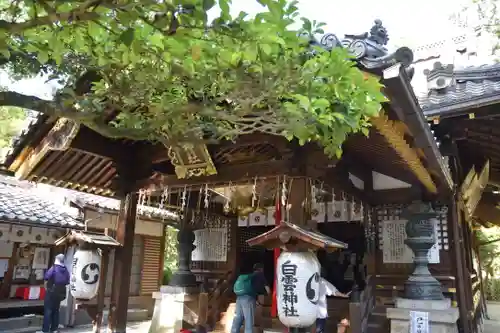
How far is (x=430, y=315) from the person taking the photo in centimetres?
720

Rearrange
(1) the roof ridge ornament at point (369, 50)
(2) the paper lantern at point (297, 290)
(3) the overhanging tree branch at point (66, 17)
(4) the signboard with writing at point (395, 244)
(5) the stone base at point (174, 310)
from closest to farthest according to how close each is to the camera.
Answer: (3) the overhanging tree branch at point (66, 17) → (1) the roof ridge ornament at point (369, 50) → (2) the paper lantern at point (297, 290) → (4) the signboard with writing at point (395, 244) → (5) the stone base at point (174, 310)

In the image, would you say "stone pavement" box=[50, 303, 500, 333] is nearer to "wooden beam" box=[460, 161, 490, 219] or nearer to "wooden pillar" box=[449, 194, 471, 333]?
"wooden beam" box=[460, 161, 490, 219]

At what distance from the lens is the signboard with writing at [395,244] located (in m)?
9.24

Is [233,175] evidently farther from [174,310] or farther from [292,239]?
[174,310]

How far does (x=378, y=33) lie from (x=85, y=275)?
618cm

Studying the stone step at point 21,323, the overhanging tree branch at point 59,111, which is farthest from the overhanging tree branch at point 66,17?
the stone step at point 21,323

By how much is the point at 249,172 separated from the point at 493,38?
1097cm

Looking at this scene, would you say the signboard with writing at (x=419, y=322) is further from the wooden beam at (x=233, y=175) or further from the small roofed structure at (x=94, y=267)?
the small roofed structure at (x=94, y=267)

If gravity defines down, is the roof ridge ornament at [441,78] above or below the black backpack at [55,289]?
above

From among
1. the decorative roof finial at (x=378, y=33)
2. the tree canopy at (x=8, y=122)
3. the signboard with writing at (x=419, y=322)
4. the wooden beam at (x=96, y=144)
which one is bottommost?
the signboard with writing at (x=419, y=322)

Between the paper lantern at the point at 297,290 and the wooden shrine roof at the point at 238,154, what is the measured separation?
146 centimetres

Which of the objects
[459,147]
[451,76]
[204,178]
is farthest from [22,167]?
[459,147]

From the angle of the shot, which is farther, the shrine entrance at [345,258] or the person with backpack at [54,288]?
the shrine entrance at [345,258]

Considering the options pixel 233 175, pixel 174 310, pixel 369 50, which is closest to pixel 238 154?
pixel 233 175
